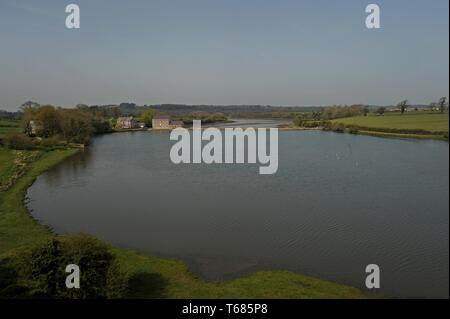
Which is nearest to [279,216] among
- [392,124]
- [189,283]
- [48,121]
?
[189,283]

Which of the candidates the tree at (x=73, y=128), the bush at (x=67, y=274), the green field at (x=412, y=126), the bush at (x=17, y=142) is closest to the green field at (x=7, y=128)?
the tree at (x=73, y=128)

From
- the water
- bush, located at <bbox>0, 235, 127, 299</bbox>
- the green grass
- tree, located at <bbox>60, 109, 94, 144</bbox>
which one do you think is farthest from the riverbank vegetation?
tree, located at <bbox>60, 109, 94, 144</bbox>

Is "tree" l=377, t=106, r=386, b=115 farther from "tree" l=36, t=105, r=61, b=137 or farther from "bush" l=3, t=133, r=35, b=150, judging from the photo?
"bush" l=3, t=133, r=35, b=150

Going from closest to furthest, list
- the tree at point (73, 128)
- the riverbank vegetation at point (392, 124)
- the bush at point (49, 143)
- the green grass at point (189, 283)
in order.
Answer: the green grass at point (189, 283), the bush at point (49, 143), the riverbank vegetation at point (392, 124), the tree at point (73, 128)

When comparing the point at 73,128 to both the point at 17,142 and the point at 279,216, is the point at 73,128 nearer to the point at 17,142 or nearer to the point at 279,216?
the point at 17,142

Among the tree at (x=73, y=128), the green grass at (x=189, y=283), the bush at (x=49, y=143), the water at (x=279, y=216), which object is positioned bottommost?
the green grass at (x=189, y=283)

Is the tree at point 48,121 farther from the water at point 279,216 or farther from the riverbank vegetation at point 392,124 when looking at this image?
the riverbank vegetation at point 392,124

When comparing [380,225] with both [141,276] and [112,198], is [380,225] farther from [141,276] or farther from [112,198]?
[112,198]
